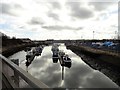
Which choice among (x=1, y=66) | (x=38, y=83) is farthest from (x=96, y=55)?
(x=38, y=83)

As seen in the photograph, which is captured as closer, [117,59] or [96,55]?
[117,59]

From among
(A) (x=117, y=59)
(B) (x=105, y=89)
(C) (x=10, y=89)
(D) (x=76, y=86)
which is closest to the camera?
(C) (x=10, y=89)

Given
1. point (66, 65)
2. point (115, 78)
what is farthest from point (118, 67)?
point (66, 65)

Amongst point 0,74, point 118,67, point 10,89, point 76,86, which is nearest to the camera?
point 10,89

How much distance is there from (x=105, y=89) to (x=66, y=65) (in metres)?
23.1

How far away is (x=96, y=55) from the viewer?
56188 mm

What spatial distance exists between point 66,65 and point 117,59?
13583 millimetres

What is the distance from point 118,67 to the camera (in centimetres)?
3569

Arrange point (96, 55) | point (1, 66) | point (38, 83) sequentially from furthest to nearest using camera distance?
point (96, 55), point (1, 66), point (38, 83)

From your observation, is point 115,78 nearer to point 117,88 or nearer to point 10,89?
point 117,88

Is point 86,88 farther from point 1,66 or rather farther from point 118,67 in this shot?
point 1,66

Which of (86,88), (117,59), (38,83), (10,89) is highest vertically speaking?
(38,83)

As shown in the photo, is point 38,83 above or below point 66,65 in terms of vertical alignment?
above

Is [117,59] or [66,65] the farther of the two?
[66,65]
